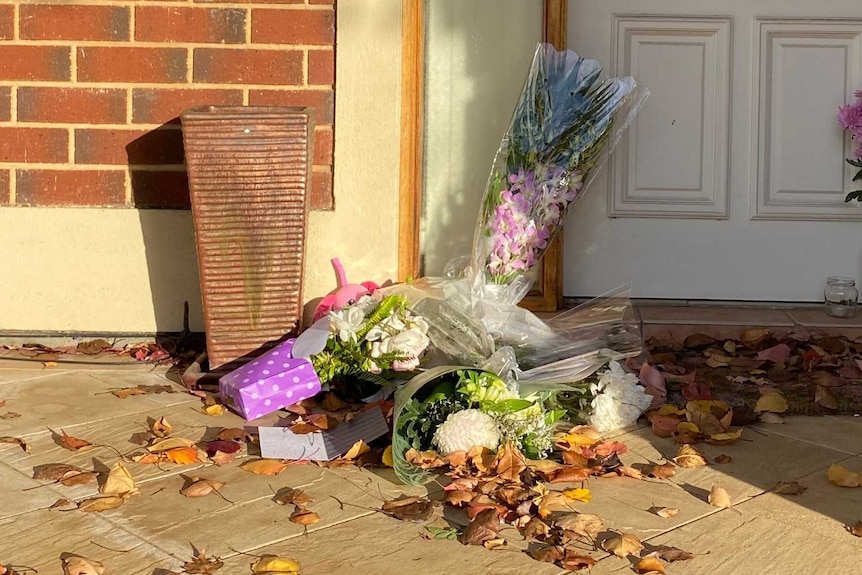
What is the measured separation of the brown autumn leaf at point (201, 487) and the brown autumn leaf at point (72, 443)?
0.41 metres

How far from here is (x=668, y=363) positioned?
10.7 ft

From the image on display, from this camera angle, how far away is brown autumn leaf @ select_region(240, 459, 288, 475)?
239 cm

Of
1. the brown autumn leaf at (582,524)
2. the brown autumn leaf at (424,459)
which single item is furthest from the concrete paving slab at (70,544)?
the brown autumn leaf at (582,524)

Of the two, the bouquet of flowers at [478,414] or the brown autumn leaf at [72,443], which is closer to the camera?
the bouquet of flowers at [478,414]

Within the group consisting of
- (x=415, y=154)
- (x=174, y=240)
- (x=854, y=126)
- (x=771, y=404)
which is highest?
(x=854, y=126)

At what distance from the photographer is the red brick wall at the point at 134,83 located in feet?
11.3

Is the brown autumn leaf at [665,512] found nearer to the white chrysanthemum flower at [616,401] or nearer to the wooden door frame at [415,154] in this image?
the white chrysanthemum flower at [616,401]

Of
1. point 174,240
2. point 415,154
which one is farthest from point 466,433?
point 174,240

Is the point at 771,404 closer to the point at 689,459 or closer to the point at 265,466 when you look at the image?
the point at 689,459

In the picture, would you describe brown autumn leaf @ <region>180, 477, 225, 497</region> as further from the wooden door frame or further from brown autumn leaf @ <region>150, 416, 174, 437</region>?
the wooden door frame

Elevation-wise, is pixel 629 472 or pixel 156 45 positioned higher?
pixel 156 45

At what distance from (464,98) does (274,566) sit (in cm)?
219

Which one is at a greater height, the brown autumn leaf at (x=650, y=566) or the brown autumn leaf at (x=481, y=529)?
the brown autumn leaf at (x=481, y=529)

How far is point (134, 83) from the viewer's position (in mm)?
3455
